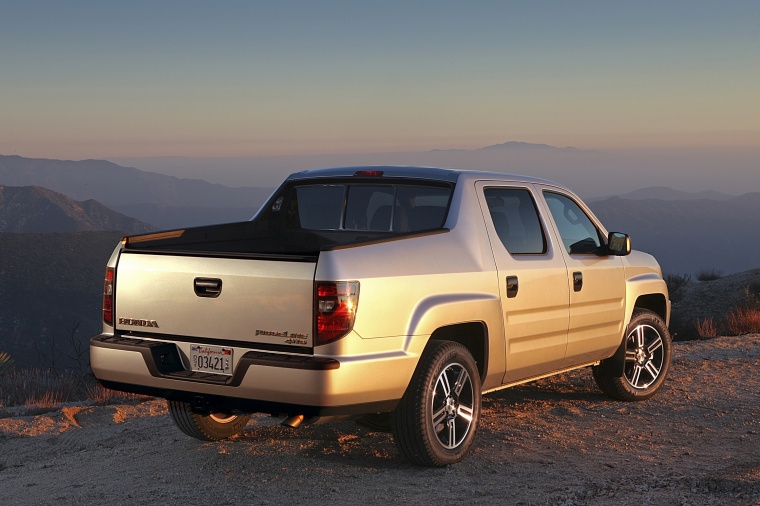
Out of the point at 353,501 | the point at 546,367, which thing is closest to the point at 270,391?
the point at 353,501

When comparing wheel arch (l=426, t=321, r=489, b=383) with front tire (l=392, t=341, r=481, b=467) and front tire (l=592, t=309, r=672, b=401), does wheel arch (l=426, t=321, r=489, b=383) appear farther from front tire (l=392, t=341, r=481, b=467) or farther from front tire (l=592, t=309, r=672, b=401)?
front tire (l=592, t=309, r=672, b=401)

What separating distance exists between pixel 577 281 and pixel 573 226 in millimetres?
548

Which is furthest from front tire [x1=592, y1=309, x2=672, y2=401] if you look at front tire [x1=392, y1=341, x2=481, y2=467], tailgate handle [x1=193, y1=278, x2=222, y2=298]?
tailgate handle [x1=193, y1=278, x2=222, y2=298]

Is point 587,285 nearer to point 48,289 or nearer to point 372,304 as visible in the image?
point 372,304

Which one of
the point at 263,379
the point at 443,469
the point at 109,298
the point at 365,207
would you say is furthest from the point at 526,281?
the point at 109,298

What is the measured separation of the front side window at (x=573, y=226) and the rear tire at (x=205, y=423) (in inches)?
117

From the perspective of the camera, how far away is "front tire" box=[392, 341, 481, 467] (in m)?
6.05

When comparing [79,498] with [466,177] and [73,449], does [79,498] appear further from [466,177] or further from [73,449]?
[466,177]

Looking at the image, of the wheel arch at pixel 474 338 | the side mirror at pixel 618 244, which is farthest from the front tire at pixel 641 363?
the wheel arch at pixel 474 338

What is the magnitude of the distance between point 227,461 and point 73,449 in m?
2.24

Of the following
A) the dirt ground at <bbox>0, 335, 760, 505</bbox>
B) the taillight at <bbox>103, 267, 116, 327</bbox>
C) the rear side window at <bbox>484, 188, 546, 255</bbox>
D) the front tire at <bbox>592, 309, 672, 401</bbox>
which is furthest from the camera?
the front tire at <bbox>592, 309, 672, 401</bbox>

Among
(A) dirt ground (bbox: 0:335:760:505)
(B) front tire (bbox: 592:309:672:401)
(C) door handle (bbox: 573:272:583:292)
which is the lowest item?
(A) dirt ground (bbox: 0:335:760:505)

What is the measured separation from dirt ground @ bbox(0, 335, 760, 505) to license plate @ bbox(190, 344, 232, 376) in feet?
2.65

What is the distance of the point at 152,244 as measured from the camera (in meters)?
6.52
